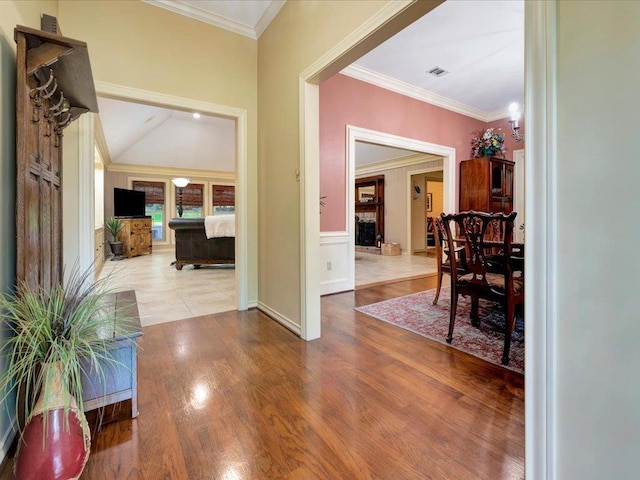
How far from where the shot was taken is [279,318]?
2.75 metres

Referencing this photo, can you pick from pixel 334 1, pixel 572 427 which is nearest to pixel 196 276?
pixel 334 1

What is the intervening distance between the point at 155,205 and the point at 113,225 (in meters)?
1.90

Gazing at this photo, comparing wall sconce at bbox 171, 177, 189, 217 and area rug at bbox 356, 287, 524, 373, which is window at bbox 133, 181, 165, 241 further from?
area rug at bbox 356, 287, 524, 373

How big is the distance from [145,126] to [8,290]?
6412 mm

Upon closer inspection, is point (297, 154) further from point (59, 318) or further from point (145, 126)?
point (145, 126)

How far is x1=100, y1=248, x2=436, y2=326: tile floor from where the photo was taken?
316 centimetres

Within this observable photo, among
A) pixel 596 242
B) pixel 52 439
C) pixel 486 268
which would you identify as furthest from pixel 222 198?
pixel 596 242

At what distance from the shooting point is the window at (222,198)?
9.62 metres

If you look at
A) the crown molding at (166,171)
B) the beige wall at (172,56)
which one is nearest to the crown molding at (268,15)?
the beige wall at (172,56)

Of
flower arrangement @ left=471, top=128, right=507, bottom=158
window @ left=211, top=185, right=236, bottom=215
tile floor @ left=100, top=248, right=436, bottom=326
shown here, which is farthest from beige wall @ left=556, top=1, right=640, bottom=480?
A: window @ left=211, top=185, right=236, bottom=215

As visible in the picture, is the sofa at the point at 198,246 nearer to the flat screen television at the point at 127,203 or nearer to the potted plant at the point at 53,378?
the flat screen television at the point at 127,203

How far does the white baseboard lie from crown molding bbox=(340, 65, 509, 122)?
3.10 m

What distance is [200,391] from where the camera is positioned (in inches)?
65.9

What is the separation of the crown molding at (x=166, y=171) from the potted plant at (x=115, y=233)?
166 cm
